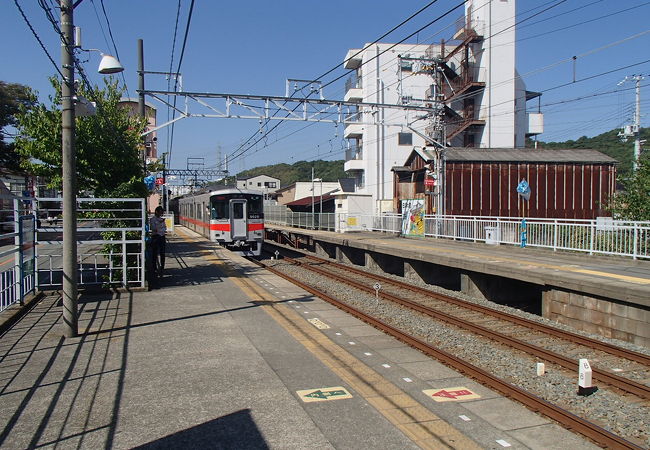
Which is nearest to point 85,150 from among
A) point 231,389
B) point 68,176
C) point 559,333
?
point 68,176

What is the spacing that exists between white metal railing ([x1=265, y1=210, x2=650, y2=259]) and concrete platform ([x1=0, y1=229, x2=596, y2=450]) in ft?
28.5

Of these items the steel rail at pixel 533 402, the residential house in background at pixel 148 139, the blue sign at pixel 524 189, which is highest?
the residential house in background at pixel 148 139

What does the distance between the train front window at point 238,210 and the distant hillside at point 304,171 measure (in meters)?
62.7

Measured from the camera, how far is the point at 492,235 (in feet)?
63.8

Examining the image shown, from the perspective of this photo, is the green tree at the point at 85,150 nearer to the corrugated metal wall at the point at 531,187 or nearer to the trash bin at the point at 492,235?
the trash bin at the point at 492,235

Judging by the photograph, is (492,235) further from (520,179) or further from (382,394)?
(382,394)

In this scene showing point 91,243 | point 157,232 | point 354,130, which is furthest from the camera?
point 354,130

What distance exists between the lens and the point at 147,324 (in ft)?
27.6

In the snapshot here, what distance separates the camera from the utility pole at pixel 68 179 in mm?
7441

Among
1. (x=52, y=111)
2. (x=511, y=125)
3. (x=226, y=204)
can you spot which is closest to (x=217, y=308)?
(x=52, y=111)

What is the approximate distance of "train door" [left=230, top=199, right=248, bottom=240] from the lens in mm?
21953

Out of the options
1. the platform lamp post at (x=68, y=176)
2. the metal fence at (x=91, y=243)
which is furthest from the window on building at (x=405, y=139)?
the platform lamp post at (x=68, y=176)

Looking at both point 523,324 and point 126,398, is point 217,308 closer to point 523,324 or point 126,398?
point 126,398

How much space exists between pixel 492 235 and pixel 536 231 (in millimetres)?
2173
